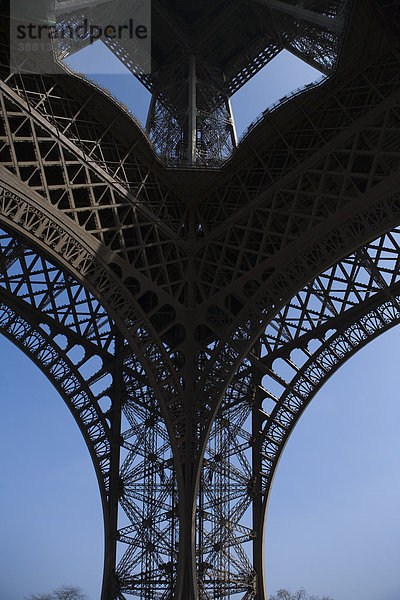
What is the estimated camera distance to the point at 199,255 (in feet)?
71.8

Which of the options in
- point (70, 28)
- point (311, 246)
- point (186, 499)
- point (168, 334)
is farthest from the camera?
point (168, 334)

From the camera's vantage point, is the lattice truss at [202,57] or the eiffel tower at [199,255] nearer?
the eiffel tower at [199,255]

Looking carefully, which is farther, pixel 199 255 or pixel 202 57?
pixel 202 57

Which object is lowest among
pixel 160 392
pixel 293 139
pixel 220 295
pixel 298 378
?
pixel 160 392

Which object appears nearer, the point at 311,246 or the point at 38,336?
the point at 311,246

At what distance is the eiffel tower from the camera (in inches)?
704

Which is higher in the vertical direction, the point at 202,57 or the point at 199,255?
the point at 202,57

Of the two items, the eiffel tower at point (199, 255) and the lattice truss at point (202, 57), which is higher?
the lattice truss at point (202, 57)

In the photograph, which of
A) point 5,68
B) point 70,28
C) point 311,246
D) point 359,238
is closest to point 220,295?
point 311,246

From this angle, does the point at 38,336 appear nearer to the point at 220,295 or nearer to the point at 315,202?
the point at 220,295

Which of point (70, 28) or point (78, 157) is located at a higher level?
point (70, 28)

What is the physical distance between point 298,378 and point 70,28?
14634 millimetres

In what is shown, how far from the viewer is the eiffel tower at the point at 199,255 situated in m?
17.9

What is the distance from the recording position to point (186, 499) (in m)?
19.6
